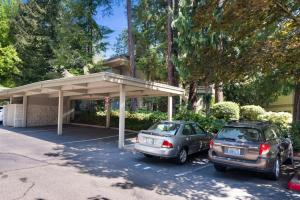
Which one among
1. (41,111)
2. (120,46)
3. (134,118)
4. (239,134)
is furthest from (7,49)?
(239,134)

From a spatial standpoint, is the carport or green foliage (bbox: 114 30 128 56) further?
green foliage (bbox: 114 30 128 56)

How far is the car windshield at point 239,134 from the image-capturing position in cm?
752

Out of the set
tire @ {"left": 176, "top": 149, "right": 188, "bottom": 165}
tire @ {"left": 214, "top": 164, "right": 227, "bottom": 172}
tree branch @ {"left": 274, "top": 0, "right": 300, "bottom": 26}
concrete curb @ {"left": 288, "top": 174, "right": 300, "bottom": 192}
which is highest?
tree branch @ {"left": 274, "top": 0, "right": 300, "bottom": 26}

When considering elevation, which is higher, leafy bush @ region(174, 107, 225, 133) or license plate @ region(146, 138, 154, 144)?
leafy bush @ region(174, 107, 225, 133)

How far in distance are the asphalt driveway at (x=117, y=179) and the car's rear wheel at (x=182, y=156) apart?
27 cm

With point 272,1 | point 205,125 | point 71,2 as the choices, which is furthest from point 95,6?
point 272,1

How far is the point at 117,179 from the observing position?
7.38 metres

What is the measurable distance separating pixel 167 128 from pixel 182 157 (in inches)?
46.5

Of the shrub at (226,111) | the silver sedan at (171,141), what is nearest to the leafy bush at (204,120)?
the shrub at (226,111)

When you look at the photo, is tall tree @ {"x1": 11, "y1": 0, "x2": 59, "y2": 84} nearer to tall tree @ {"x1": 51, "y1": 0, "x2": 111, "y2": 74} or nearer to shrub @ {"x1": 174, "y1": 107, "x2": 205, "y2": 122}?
tall tree @ {"x1": 51, "y1": 0, "x2": 111, "y2": 74}

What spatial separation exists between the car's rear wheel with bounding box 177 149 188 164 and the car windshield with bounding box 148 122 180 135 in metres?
0.74

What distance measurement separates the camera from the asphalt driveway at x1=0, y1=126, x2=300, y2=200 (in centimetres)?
620

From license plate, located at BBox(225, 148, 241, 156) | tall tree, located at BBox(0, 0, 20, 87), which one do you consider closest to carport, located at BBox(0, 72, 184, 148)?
tall tree, located at BBox(0, 0, 20, 87)

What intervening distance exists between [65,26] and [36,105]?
25.7ft
